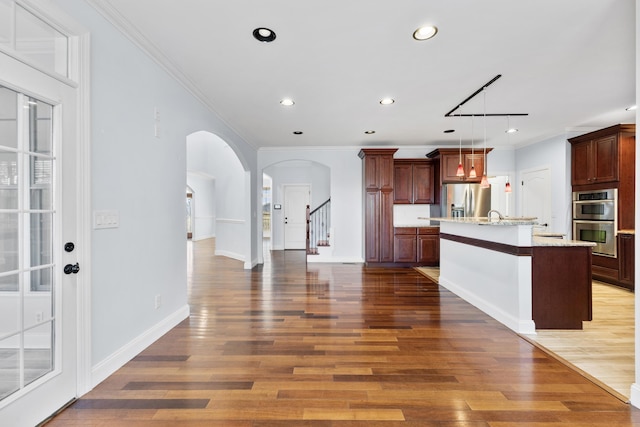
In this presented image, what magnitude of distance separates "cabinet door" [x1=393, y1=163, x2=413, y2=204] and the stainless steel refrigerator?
70 cm

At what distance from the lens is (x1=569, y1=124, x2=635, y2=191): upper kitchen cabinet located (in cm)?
458

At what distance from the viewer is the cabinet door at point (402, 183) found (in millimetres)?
Result: 6523

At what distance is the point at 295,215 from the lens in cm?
945

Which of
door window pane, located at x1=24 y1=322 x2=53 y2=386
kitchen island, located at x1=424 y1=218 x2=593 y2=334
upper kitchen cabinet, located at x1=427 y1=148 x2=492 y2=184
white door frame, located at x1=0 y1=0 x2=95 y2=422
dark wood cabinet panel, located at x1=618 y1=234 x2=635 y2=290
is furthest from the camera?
upper kitchen cabinet, located at x1=427 y1=148 x2=492 y2=184

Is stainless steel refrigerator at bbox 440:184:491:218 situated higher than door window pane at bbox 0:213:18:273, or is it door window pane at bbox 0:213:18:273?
stainless steel refrigerator at bbox 440:184:491:218

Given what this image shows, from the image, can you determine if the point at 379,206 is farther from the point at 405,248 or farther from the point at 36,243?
the point at 36,243

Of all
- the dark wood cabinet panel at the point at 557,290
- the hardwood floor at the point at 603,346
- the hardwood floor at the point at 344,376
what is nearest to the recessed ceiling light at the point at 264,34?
the hardwood floor at the point at 344,376

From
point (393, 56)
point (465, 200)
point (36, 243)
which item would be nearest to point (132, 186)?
point (36, 243)

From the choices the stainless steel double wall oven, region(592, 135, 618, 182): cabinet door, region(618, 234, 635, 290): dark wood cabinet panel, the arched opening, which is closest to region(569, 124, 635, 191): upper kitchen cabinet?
region(592, 135, 618, 182): cabinet door

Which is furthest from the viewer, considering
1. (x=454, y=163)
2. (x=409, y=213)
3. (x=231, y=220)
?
(x=231, y=220)

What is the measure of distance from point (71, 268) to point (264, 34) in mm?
2209

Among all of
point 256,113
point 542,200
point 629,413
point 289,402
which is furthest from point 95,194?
point 542,200

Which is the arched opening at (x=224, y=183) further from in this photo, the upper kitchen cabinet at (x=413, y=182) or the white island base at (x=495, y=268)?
the white island base at (x=495, y=268)

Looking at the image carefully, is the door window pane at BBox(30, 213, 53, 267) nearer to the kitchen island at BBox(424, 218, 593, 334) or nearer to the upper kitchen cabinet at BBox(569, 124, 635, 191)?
the kitchen island at BBox(424, 218, 593, 334)
